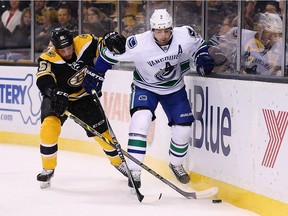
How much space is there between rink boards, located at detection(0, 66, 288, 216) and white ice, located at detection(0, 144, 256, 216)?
Answer: 171mm

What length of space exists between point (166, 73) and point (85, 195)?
3.15ft

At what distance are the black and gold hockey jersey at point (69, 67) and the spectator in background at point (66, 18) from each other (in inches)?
112

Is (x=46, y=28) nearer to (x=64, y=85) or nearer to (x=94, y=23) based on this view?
(x=94, y=23)

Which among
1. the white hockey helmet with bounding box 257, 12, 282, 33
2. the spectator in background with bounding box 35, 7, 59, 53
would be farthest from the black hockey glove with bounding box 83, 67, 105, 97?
the spectator in background with bounding box 35, 7, 59, 53

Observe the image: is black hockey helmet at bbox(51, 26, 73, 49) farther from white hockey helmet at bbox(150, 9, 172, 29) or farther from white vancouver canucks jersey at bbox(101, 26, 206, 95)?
white hockey helmet at bbox(150, 9, 172, 29)

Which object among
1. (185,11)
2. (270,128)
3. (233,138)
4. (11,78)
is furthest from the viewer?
(11,78)

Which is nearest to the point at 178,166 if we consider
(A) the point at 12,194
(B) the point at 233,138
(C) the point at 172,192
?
(C) the point at 172,192

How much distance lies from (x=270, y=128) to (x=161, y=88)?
1.14 meters

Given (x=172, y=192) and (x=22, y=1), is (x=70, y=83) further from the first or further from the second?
(x=22, y=1)

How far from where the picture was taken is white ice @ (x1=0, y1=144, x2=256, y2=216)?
17.4 feet

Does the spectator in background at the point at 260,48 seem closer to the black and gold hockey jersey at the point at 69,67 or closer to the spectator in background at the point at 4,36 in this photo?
the black and gold hockey jersey at the point at 69,67

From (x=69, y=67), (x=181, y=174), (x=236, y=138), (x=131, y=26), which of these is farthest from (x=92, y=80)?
(x=131, y=26)

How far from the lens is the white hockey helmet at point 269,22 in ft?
20.8

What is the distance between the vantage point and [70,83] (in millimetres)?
6273
